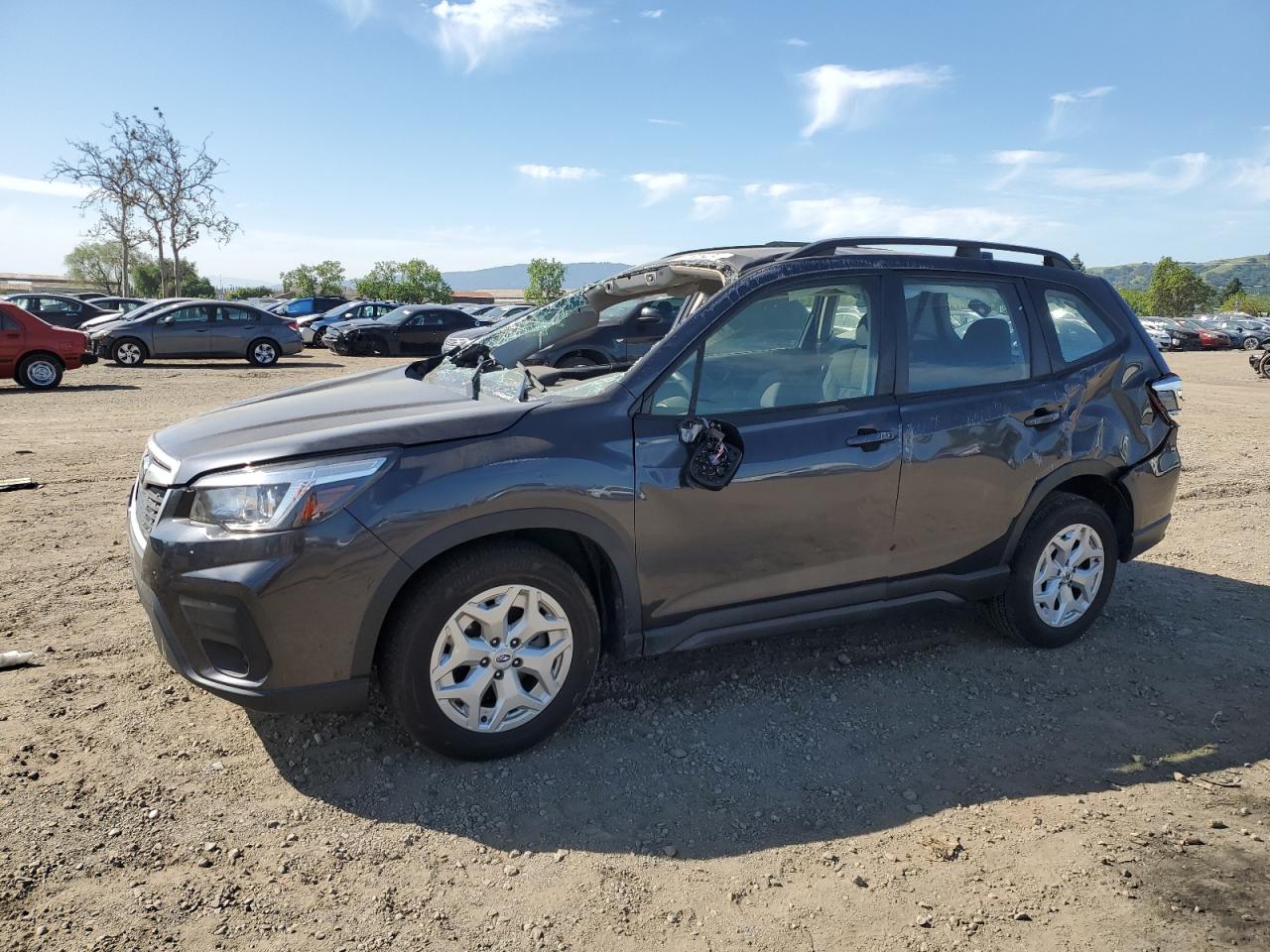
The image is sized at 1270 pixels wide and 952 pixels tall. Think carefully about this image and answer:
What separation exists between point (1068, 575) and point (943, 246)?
1720 millimetres

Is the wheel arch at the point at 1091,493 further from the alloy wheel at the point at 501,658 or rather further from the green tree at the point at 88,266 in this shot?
the green tree at the point at 88,266

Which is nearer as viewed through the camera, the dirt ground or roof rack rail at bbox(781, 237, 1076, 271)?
the dirt ground

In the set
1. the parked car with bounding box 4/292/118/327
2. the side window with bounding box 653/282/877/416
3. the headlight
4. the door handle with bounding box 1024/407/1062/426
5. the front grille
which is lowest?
the front grille

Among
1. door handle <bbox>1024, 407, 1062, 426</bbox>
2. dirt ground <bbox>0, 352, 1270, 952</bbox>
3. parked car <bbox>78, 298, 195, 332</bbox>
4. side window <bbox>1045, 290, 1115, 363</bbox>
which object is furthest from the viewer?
parked car <bbox>78, 298, 195, 332</bbox>

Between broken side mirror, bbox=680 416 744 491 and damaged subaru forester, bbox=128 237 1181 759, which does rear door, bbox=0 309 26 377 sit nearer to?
damaged subaru forester, bbox=128 237 1181 759

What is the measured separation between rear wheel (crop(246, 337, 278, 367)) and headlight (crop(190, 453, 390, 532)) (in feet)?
64.5

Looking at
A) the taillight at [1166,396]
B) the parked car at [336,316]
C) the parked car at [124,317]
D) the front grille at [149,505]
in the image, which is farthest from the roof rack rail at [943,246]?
the parked car at [336,316]

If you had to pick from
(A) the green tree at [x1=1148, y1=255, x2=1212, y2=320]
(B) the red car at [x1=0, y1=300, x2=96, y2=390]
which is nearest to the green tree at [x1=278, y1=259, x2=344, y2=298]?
(B) the red car at [x1=0, y1=300, x2=96, y2=390]

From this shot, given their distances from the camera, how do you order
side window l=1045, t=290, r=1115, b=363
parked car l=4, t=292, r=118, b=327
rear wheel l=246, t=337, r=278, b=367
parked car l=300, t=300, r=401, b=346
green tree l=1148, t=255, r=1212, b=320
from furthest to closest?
green tree l=1148, t=255, r=1212, b=320, parked car l=300, t=300, r=401, b=346, parked car l=4, t=292, r=118, b=327, rear wheel l=246, t=337, r=278, b=367, side window l=1045, t=290, r=1115, b=363

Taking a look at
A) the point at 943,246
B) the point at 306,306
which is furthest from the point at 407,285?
the point at 943,246

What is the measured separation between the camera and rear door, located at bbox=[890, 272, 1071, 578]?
401 cm

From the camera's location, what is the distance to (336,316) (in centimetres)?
3038

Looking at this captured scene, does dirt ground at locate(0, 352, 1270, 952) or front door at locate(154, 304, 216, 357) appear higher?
front door at locate(154, 304, 216, 357)

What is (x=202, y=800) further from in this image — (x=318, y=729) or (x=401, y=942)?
(x=401, y=942)
